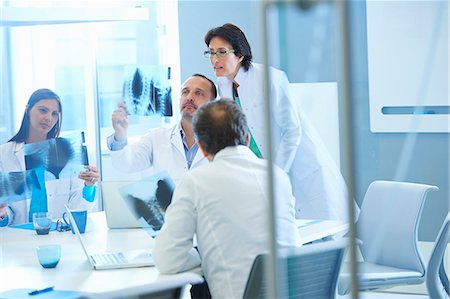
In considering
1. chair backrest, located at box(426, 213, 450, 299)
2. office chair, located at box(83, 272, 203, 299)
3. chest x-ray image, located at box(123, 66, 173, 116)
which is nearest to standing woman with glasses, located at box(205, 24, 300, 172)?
chest x-ray image, located at box(123, 66, 173, 116)

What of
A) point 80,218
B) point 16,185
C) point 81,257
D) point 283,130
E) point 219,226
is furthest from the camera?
point 16,185

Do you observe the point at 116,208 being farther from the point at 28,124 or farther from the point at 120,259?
the point at 28,124

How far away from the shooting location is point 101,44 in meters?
5.19

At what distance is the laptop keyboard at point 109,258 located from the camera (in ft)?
8.27

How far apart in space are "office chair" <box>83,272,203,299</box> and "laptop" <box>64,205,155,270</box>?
0.58 m

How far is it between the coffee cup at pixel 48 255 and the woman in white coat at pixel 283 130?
74 centimetres

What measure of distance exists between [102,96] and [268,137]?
4.02m

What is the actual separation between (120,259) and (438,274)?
1.11 m

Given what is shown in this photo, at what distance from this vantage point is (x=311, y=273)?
7.07ft

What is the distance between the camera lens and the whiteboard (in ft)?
8.22

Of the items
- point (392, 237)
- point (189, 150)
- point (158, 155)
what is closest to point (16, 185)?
point (158, 155)

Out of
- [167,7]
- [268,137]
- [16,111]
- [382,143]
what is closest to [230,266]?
[382,143]

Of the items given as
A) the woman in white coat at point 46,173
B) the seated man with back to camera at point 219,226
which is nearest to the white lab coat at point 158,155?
the woman in white coat at point 46,173

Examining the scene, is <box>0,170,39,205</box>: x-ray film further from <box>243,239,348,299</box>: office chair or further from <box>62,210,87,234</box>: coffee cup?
<box>243,239,348,299</box>: office chair
